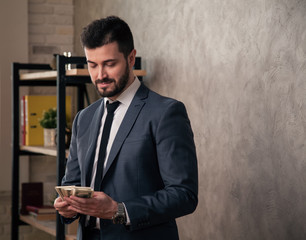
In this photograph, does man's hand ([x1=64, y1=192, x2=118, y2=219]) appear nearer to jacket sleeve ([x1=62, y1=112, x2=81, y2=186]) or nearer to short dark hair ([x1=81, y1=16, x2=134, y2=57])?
jacket sleeve ([x1=62, y1=112, x2=81, y2=186])

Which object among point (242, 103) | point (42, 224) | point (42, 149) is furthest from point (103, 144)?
point (42, 224)

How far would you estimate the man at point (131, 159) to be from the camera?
1753 mm

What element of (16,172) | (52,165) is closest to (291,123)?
(16,172)

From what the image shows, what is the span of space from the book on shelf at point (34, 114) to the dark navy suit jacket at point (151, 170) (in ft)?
7.92

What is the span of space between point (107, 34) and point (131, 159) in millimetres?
425

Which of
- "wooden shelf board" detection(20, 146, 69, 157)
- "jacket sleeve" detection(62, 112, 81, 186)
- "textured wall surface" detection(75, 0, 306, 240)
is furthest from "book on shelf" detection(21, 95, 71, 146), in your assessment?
"jacket sleeve" detection(62, 112, 81, 186)

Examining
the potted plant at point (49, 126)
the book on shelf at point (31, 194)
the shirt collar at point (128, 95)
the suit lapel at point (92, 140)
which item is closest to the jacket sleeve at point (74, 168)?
the suit lapel at point (92, 140)

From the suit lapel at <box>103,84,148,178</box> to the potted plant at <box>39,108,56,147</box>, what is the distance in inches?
88.6

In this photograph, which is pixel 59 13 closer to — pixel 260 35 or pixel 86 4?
pixel 86 4

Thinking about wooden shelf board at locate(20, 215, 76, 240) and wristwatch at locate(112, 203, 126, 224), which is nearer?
wristwatch at locate(112, 203, 126, 224)

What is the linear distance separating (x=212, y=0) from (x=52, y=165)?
2.59 m

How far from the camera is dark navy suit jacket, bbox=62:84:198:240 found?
5.76ft

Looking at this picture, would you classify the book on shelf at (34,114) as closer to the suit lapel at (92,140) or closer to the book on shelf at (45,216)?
the book on shelf at (45,216)

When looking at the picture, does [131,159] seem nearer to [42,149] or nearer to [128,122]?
[128,122]
